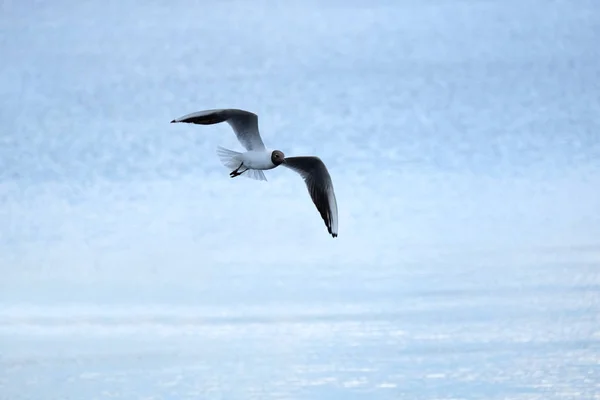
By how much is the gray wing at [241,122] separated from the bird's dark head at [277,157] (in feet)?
0.75

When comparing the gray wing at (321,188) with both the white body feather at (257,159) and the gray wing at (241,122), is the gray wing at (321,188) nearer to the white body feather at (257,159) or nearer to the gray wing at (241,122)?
the white body feather at (257,159)

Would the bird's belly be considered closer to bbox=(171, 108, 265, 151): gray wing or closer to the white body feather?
the white body feather

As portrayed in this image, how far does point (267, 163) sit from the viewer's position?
36.6ft

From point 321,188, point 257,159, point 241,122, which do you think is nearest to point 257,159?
point 257,159

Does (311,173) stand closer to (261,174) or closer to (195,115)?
(261,174)

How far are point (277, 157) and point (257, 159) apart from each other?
0.22 meters

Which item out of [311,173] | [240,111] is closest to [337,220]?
[311,173]

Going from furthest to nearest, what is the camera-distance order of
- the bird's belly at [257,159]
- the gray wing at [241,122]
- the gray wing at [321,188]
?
the gray wing at [321,188], the bird's belly at [257,159], the gray wing at [241,122]

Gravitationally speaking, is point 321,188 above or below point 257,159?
below

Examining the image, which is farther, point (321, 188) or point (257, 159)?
point (321, 188)

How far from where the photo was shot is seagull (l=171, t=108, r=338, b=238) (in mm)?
11172

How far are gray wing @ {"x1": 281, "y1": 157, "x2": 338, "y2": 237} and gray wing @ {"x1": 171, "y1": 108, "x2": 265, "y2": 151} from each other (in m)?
0.39

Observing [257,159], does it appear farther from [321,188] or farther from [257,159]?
[321,188]

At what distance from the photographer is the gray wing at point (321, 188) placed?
445 inches
